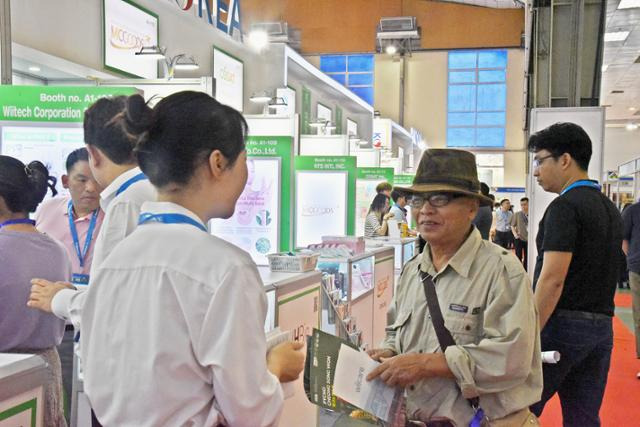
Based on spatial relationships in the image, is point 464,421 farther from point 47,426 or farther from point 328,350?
point 47,426

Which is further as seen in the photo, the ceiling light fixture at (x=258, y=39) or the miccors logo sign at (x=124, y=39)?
the ceiling light fixture at (x=258, y=39)

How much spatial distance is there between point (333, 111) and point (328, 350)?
40.3ft

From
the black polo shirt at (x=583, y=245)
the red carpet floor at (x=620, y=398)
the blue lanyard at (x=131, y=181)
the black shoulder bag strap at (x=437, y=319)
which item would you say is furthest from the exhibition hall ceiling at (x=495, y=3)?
the black shoulder bag strap at (x=437, y=319)

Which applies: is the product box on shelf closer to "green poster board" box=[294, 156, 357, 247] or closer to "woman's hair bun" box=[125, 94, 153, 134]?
"woman's hair bun" box=[125, 94, 153, 134]

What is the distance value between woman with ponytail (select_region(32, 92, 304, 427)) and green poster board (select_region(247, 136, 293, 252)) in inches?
189

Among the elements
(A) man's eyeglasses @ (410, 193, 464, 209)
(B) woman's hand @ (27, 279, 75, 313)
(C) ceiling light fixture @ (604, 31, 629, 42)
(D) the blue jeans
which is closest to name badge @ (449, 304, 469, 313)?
(A) man's eyeglasses @ (410, 193, 464, 209)

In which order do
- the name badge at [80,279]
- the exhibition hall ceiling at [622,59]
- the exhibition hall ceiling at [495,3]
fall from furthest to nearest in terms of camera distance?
1. the exhibition hall ceiling at [495,3]
2. the exhibition hall ceiling at [622,59]
3. the name badge at [80,279]

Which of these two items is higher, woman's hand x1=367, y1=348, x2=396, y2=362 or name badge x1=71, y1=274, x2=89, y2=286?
name badge x1=71, y1=274, x2=89, y2=286

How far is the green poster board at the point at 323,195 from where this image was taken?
8.11m

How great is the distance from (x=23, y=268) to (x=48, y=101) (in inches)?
67.3

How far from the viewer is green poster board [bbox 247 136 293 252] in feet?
20.0

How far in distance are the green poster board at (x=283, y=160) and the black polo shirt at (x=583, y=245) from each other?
12.2 ft

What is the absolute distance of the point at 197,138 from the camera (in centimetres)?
125

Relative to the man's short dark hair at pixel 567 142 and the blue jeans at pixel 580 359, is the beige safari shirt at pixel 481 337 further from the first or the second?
the man's short dark hair at pixel 567 142
